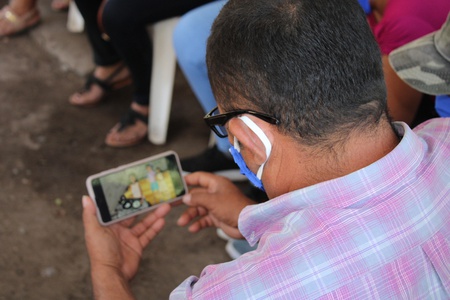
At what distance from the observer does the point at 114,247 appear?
120 cm

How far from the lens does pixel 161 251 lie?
1755 mm

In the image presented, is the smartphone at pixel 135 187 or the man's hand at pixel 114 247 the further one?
the smartphone at pixel 135 187

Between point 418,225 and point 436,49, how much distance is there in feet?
2.07

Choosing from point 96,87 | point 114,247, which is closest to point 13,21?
point 96,87

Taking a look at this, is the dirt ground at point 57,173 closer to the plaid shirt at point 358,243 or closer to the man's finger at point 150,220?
the man's finger at point 150,220

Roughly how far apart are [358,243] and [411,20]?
869mm

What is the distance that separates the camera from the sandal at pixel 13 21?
2498 millimetres

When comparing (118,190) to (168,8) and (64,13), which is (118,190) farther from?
(64,13)

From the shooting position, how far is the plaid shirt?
729 mm

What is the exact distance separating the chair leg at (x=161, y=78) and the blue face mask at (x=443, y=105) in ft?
3.31

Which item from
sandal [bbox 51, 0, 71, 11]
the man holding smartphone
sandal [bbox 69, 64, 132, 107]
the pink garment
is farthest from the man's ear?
sandal [bbox 51, 0, 71, 11]

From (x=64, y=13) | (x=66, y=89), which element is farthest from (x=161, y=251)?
(x=64, y=13)

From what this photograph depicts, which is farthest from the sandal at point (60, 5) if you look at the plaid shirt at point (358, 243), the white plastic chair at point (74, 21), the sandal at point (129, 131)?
the plaid shirt at point (358, 243)

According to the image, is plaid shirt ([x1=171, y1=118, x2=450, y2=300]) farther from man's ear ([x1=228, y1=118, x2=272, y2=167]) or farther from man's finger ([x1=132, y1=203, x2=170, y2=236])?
man's finger ([x1=132, y1=203, x2=170, y2=236])
